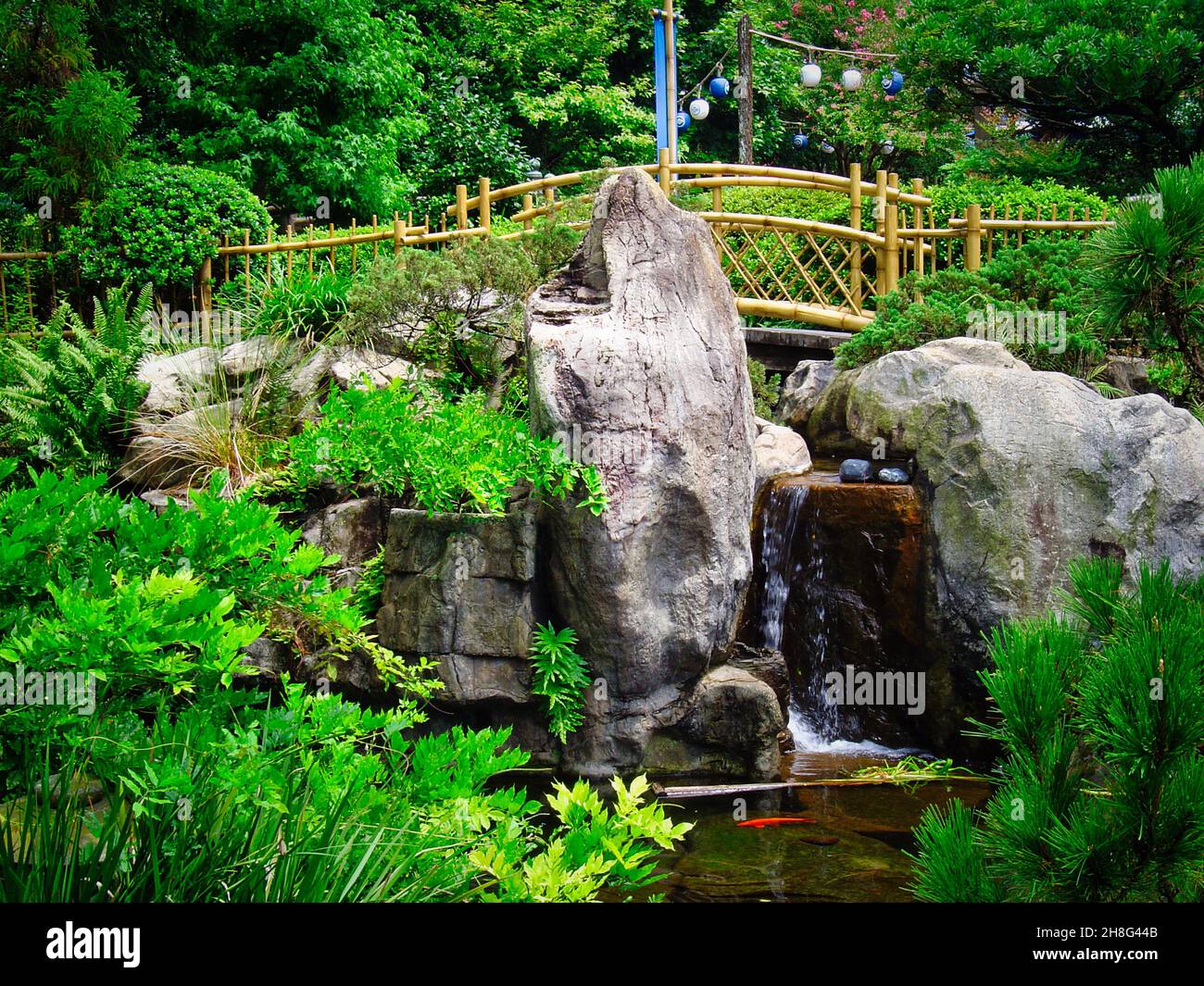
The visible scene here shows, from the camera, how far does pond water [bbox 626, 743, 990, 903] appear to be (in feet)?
17.8

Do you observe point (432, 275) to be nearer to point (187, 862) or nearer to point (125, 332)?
point (125, 332)

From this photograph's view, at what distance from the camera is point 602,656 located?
6.87 meters

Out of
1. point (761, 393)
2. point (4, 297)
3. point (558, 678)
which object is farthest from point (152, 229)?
point (558, 678)

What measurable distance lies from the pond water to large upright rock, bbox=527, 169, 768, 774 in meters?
0.85

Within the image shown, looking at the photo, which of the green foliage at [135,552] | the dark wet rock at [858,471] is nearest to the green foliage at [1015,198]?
the dark wet rock at [858,471]

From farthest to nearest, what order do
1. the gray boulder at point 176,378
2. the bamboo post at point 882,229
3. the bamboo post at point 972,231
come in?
the bamboo post at point 882,229 → the bamboo post at point 972,231 → the gray boulder at point 176,378

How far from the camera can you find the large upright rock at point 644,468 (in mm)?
6715

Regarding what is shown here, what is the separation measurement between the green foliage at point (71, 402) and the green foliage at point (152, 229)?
2.87 m

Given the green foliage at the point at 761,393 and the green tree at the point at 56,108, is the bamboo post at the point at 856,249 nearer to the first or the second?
the green foliage at the point at 761,393

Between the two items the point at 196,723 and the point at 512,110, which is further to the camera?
the point at 512,110

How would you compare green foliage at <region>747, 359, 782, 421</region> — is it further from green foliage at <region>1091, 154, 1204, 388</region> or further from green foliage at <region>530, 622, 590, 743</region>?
green foliage at <region>1091, 154, 1204, 388</region>

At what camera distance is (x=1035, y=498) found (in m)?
7.45
